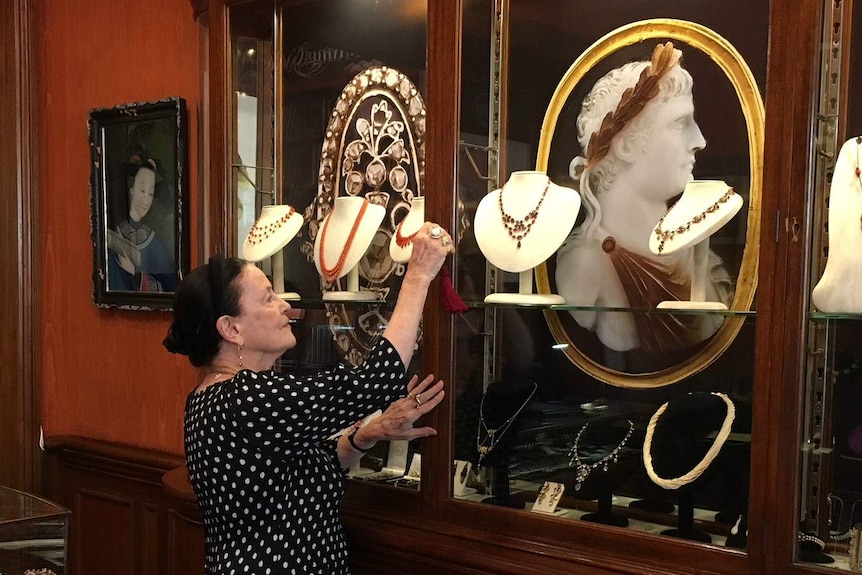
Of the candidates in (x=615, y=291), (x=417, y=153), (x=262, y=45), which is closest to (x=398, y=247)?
(x=417, y=153)

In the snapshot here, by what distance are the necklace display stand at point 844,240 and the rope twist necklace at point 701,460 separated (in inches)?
11.2

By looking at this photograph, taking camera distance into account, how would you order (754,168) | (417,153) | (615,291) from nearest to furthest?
1. (754,168)
2. (615,291)
3. (417,153)

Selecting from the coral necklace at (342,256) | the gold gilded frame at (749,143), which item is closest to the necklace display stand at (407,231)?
the coral necklace at (342,256)

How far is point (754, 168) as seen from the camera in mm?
1559

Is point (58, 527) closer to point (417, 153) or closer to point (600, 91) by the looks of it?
point (417, 153)

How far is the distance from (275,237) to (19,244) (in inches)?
59.7

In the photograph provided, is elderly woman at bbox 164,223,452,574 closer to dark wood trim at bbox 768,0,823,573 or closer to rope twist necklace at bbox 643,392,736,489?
rope twist necklace at bbox 643,392,736,489

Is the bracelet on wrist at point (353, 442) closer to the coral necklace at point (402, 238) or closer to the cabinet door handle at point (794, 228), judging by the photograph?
the coral necklace at point (402, 238)

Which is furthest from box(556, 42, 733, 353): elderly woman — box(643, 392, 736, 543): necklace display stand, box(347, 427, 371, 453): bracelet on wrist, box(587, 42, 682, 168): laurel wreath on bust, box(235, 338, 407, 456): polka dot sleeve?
box(347, 427, 371, 453): bracelet on wrist

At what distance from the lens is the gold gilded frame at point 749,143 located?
155cm

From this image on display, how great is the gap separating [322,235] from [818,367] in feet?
3.75

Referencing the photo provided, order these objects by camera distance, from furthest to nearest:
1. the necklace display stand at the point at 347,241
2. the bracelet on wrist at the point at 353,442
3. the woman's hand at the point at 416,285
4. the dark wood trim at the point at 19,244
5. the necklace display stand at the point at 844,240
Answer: the dark wood trim at the point at 19,244, the necklace display stand at the point at 347,241, the bracelet on wrist at the point at 353,442, the woman's hand at the point at 416,285, the necklace display stand at the point at 844,240

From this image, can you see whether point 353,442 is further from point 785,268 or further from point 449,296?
point 785,268

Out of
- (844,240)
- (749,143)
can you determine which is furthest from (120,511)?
(844,240)
